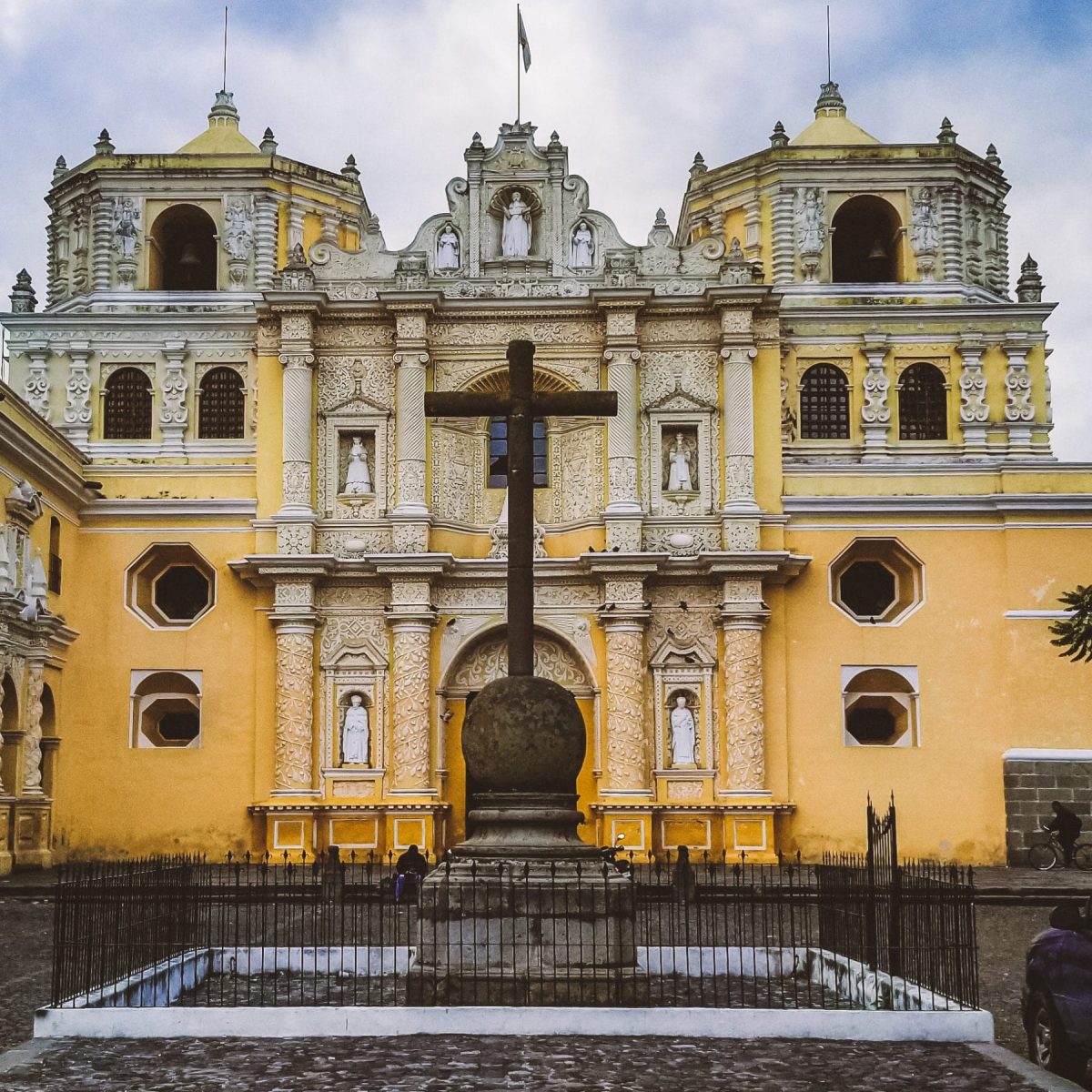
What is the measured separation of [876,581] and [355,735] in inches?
380

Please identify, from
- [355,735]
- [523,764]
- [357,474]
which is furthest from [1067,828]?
[523,764]

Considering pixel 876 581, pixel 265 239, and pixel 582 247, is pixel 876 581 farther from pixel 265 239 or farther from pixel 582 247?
pixel 265 239

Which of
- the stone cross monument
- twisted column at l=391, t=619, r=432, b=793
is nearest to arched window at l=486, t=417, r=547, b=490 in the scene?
twisted column at l=391, t=619, r=432, b=793

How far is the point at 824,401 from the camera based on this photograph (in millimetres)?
29000

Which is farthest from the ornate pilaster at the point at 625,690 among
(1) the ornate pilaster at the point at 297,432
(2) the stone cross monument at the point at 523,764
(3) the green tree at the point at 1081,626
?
(2) the stone cross monument at the point at 523,764

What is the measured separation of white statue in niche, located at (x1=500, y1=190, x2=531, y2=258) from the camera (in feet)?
93.9

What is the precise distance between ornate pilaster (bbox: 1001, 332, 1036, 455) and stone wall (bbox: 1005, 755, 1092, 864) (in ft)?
18.8

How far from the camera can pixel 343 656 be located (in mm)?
27469

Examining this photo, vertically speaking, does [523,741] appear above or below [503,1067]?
above

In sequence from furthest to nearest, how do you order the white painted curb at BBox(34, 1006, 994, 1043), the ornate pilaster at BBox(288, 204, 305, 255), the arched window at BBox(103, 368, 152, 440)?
the ornate pilaster at BBox(288, 204, 305, 255) → the arched window at BBox(103, 368, 152, 440) → the white painted curb at BBox(34, 1006, 994, 1043)

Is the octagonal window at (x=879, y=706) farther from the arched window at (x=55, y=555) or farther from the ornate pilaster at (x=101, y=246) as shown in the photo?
the ornate pilaster at (x=101, y=246)

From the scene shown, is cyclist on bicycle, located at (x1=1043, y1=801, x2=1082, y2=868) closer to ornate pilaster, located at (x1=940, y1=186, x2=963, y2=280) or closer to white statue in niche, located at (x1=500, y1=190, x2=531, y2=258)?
ornate pilaster, located at (x1=940, y1=186, x2=963, y2=280)

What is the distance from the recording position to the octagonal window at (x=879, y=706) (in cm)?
2720

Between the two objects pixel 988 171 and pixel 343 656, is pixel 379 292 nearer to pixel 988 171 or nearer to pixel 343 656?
pixel 343 656
